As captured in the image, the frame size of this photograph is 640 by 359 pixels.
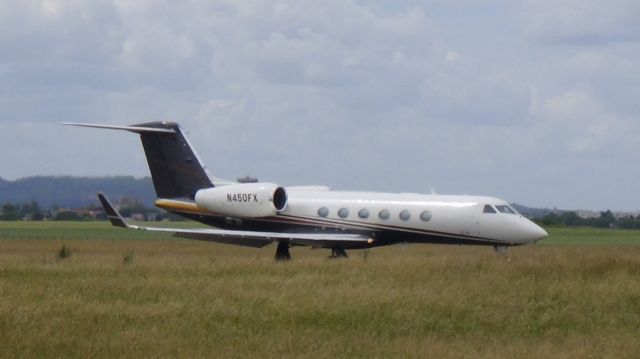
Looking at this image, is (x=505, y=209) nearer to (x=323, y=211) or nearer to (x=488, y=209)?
(x=488, y=209)

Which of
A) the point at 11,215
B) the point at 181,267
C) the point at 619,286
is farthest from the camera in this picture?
the point at 11,215

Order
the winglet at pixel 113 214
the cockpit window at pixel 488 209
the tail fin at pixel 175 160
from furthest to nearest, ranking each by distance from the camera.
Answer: the tail fin at pixel 175 160
the winglet at pixel 113 214
the cockpit window at pixel 488 209

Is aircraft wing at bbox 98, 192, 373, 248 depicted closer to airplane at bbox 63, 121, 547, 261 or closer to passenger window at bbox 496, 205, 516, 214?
airplane at bbox 63, 121, 547, 261

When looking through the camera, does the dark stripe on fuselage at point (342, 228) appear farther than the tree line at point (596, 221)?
No

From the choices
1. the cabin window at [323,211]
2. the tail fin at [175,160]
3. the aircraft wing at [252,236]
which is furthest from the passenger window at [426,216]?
the tail fin at [175,160]

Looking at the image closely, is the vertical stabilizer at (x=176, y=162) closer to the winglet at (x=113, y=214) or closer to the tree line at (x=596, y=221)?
the winglet at (x=113, y=214)

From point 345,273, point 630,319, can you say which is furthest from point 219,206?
point 630,319

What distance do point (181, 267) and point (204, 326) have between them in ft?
30.2

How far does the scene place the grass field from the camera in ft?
44.8

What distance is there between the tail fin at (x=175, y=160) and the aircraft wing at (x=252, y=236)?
352 centimetres

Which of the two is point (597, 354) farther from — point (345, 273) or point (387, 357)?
point (345, 273)

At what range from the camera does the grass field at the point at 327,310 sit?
1364 cm

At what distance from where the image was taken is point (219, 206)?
113ft

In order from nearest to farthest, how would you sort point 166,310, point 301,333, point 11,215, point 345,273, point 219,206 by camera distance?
point 301,333 < point 166,310 < point 345,273 < point 219,206 < point 11,215
